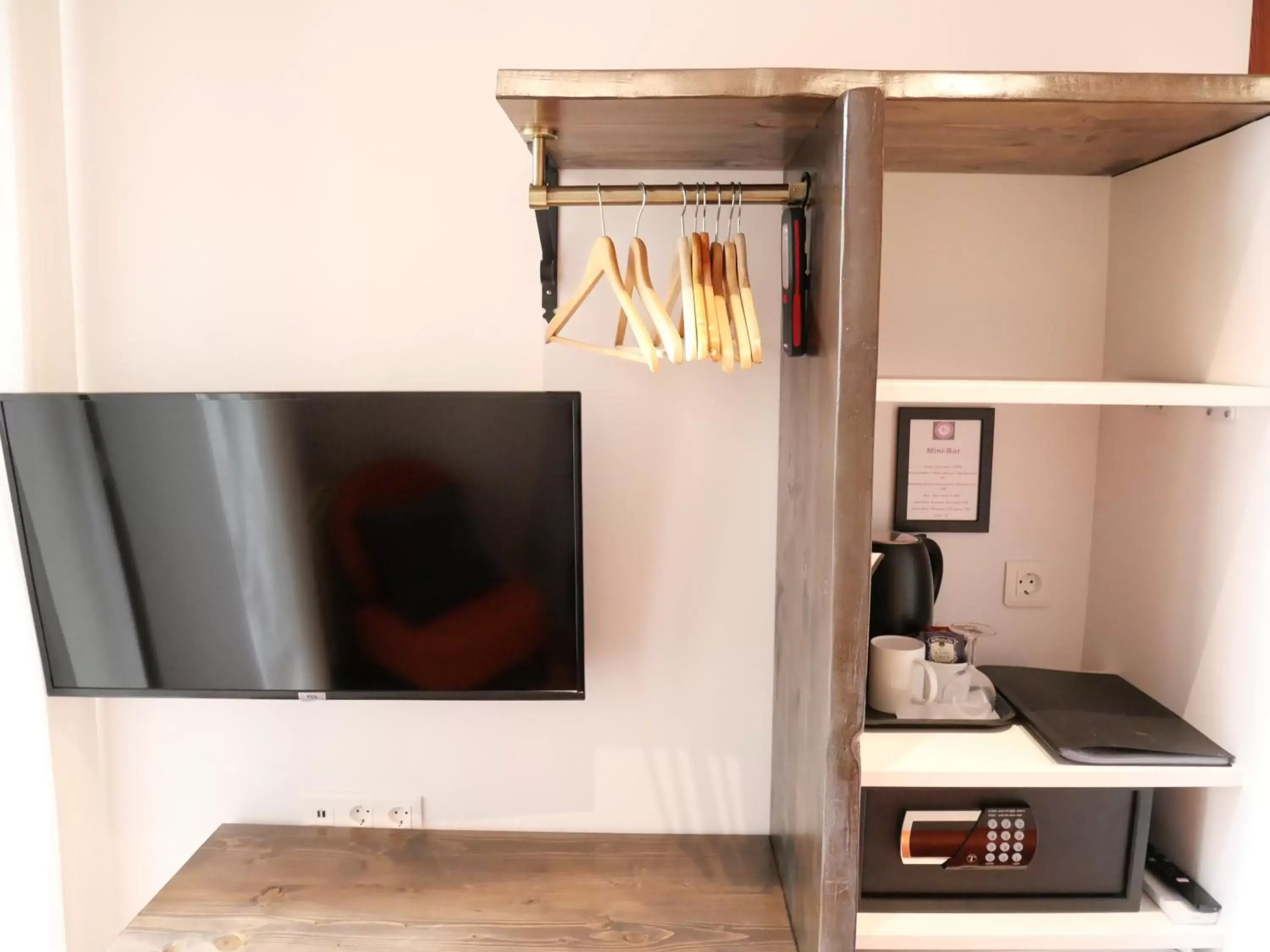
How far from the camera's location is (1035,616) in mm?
1610

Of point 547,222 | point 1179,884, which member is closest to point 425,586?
point 547,222

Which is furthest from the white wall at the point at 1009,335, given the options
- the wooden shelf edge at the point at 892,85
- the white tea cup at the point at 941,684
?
the wooden shelf edge at the point at 892,85

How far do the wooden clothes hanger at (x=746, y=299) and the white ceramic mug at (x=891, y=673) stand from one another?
479 mm

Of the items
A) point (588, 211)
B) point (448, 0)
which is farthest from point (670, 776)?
point (448, 0)

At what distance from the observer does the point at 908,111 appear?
114 centimetres

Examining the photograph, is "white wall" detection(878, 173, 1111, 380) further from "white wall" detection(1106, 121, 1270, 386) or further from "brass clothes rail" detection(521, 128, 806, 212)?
"brass clothes rail" detection(521, 128, 806, 212)

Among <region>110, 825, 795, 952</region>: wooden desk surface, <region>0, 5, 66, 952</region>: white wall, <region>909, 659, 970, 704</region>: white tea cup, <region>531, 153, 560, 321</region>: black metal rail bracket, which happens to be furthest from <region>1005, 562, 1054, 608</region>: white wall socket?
<region>0, 5, 66, 952</region>: white wall

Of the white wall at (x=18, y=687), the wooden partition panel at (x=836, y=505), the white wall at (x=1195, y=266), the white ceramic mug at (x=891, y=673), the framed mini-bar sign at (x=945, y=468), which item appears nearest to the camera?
the wooden partition panel at (x=836, y=505)

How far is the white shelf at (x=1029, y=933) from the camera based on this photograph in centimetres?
123

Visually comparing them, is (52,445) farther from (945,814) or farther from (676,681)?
(945,814)

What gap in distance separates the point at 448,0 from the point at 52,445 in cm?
99

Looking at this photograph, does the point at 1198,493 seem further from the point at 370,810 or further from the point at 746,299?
the point at 370,810

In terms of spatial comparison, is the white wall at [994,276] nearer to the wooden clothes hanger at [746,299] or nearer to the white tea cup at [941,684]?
the wooden clothes hanger at [746,299]

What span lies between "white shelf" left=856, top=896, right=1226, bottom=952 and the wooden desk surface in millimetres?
167
